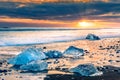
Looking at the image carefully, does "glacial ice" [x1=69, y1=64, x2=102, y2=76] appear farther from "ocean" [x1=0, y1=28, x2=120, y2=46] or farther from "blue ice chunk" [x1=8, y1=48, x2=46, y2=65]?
"ocean" [x1=0, y1=28, x2=120, y2=46]

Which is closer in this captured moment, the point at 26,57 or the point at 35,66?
the point at 35,66

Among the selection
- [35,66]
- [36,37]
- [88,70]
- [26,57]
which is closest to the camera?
[88,70]

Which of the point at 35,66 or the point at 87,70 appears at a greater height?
the point at 35,66

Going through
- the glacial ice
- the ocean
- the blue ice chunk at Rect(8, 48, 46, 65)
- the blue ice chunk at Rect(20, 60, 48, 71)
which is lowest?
the glacial ice

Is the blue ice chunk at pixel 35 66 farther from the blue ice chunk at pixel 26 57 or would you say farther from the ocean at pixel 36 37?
the ocean at pixel 36 37

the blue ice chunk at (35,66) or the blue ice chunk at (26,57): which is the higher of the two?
the blue ice chunk at (26,57)

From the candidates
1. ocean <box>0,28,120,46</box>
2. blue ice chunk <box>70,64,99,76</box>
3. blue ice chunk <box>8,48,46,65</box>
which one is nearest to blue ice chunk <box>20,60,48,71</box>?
blue ice chunk <box>8,48,46,65</box>

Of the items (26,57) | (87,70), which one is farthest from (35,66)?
(87,70)

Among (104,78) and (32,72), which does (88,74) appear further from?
(32,72)

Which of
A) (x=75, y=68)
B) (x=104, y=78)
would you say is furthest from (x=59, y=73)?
(x=104, y=78)

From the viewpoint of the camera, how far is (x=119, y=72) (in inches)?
959

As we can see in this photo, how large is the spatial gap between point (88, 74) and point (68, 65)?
372cm

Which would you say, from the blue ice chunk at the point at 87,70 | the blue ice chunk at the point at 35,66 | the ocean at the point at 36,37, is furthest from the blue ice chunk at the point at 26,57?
the ocean at the point at 36,37

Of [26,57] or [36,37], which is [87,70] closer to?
[26,57]
